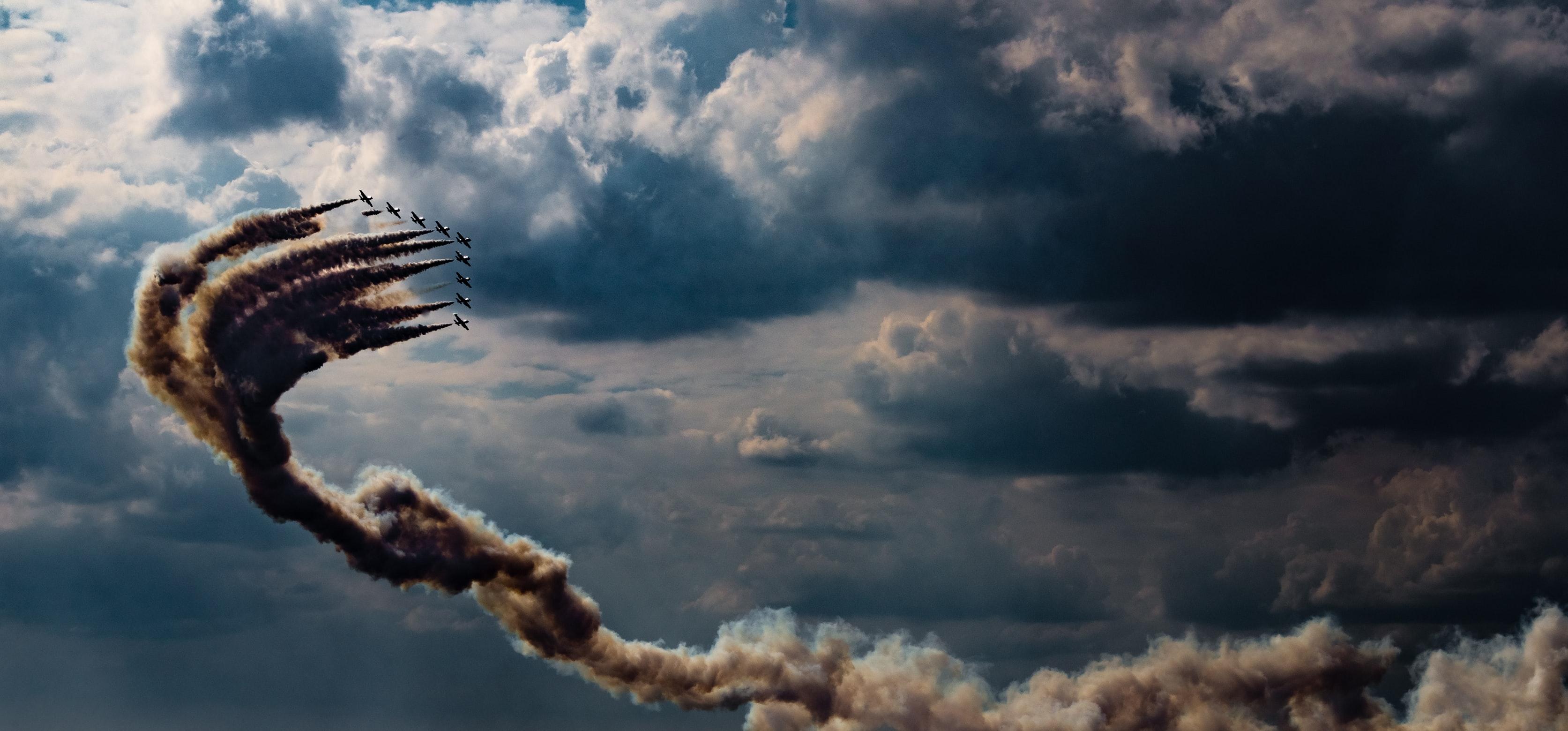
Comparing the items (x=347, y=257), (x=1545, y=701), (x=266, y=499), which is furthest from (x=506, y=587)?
(x=1545, y=701)

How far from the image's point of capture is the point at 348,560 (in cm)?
15000

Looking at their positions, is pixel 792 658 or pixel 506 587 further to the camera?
pixel 792 658

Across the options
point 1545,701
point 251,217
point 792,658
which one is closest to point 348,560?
point 251,217

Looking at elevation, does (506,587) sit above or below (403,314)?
below

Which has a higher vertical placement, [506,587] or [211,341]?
[211,341]

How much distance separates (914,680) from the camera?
199 meters

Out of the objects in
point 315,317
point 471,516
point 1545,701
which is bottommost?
point 1545,701

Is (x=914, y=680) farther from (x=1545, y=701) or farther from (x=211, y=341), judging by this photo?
(x=211, y=341)

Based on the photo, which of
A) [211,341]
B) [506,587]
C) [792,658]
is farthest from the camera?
[792,658]

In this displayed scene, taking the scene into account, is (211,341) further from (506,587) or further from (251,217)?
(506,587)

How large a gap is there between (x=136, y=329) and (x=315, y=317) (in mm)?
15506

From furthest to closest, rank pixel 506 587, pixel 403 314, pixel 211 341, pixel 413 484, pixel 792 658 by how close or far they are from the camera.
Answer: pixel 792 658 < pixel 506 587 < pixel 413 484 < pixel 403 314 < pixel 211 341

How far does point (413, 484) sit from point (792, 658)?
5616 centimetres

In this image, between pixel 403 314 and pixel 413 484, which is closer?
pixel 403 314
